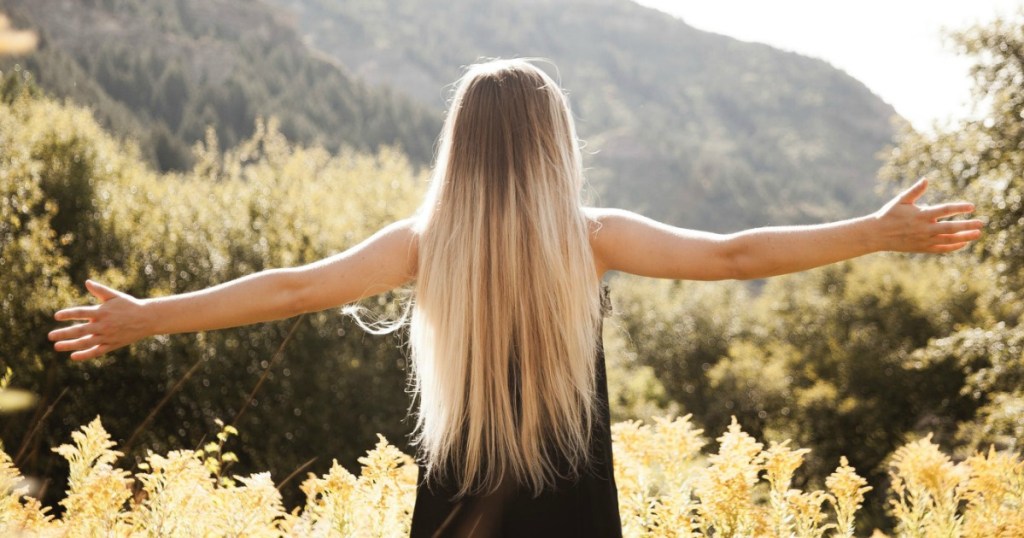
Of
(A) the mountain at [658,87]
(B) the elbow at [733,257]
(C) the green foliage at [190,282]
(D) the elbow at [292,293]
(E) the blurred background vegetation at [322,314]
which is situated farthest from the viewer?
(A) the mountain at [658,87]

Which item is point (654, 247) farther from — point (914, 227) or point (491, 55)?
point (491, 55)

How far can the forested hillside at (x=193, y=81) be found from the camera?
41009 millimetres

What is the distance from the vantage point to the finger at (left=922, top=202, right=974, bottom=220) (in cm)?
175

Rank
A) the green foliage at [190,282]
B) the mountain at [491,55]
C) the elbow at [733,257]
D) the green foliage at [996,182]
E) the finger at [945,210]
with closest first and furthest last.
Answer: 1. the finger at [945,210]
2. the elbow at [733,257]
3. the green foliage at [996,182]
4. the green foliage at [190,282]
5. the mountain at [491,55]

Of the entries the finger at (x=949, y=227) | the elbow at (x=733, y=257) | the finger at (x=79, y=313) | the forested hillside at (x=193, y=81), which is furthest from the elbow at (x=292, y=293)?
the forested hillside at (x=193, y=81)

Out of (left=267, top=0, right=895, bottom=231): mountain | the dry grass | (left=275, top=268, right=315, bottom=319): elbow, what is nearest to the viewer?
(left=275, top=268, right=315, bottom=319): elbow

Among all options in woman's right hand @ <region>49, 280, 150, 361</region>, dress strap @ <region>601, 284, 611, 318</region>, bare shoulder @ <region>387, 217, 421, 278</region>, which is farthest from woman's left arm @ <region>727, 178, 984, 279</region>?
woman's right hand @ <region>49, 280, 150, 361</region>

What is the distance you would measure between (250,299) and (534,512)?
863 millimetres

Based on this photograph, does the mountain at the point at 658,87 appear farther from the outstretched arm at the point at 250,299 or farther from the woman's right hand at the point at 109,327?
the woman's right hand at the point at 109,327

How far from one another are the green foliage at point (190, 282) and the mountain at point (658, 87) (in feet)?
263

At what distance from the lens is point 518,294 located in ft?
6.15

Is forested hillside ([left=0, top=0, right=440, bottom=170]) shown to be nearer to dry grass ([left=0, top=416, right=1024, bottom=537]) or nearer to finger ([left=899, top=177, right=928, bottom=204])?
dry grass ([left=0, top=416, right=1024, bottom=537])

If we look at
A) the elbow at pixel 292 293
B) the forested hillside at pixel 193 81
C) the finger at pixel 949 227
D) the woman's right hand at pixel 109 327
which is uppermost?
the forested hillside at pixel 193 81

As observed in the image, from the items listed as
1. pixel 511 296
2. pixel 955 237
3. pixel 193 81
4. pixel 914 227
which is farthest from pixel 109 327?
pixel 193 81
